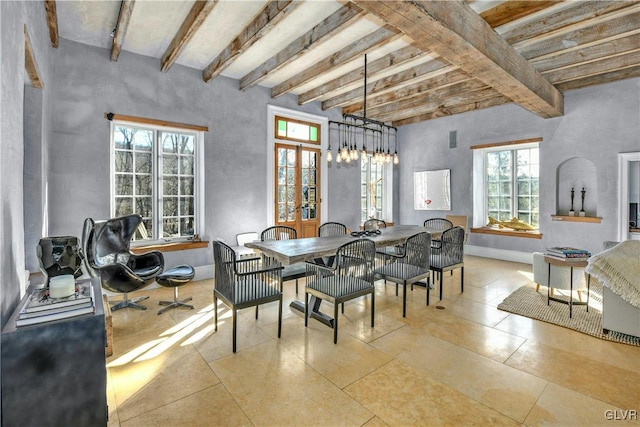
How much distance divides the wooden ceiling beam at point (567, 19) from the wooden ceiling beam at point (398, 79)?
0.85m

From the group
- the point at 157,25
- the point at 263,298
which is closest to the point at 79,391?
the point at 263,298

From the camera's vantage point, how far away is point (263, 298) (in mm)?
2643

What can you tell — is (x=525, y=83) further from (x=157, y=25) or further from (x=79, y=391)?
(x=79, y=391)

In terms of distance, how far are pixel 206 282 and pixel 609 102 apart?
21.9 ft

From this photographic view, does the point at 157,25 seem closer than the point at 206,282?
Yes

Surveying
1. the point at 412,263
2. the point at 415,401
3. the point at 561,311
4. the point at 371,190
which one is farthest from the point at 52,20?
the point at 561,311

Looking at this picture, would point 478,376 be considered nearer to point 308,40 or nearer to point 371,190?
point 308,40

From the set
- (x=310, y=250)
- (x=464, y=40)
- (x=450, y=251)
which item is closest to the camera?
(x=464, y=40)

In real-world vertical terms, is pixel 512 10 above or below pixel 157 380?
above

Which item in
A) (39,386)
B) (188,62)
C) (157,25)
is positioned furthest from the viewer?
(188,62)

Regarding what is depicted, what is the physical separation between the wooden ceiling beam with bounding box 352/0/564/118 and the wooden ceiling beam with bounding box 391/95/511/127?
1.52m

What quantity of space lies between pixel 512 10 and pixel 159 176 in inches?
176

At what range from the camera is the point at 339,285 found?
277 cm

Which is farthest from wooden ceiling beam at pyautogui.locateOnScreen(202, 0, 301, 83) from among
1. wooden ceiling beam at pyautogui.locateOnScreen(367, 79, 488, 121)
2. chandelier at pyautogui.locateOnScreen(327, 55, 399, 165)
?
wooden ceiling beam at pyautogui.locateOnScreen(367, 79, 488, 121)
